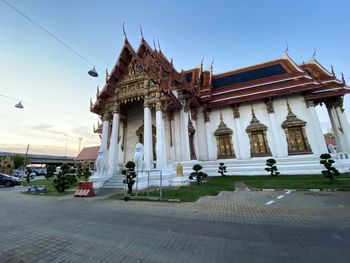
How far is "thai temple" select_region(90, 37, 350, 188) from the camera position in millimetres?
11641

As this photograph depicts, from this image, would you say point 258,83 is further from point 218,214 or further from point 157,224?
point 157,224

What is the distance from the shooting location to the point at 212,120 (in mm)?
16250

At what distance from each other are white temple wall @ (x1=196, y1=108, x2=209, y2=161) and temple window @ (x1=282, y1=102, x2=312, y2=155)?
631cm

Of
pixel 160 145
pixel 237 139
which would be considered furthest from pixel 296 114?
pixel 160 145

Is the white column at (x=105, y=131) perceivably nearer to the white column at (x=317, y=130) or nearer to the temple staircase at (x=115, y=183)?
the temple staircase at (x=115, y=183)

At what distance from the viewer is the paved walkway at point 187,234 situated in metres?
2.61

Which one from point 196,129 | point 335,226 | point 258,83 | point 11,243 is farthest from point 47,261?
point 258,83

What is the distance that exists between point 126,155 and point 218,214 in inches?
474

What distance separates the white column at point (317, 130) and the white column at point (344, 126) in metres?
2.33

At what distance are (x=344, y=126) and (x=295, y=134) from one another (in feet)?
12.2

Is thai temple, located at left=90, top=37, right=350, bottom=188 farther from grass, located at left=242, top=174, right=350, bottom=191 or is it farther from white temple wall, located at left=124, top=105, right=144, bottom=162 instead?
grass, located at left=242, top=174, right=350, bottom=191

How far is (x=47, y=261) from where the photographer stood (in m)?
2.58

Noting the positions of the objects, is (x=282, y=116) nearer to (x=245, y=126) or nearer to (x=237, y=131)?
(x=245, y=126)

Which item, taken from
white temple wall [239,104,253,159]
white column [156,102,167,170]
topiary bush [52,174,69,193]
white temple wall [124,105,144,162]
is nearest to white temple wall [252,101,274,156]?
white temple wall [239,104,253,159]
